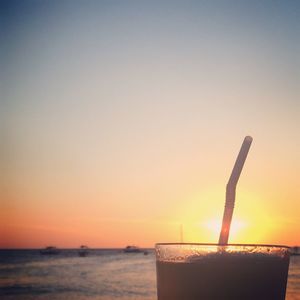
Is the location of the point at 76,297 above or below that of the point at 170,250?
below

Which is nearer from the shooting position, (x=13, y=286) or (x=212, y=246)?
(x=212, y=246)

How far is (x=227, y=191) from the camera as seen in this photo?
4.94 feet

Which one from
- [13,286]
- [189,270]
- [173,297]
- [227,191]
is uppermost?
[227,191]

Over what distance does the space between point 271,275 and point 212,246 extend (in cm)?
28

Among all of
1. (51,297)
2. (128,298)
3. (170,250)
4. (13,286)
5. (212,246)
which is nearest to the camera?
(212,246)

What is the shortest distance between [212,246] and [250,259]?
0.17 metres

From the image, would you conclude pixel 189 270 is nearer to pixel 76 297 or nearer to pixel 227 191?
pixel 227 191

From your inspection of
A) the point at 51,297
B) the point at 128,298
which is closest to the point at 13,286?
the point at 51,297

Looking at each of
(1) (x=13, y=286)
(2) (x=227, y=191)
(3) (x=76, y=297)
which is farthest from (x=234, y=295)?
(1) (x=13, y=286)

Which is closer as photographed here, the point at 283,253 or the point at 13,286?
the point at 283,253

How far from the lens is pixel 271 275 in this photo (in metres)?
1.52

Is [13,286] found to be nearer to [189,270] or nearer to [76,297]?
[76,297]

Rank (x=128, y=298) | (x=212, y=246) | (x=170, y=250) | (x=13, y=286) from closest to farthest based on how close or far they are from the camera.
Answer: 1. (x=212, y=246)
2. (x=170, y=250)
3. (x=128, y=298)
4. (x=13, y=286)

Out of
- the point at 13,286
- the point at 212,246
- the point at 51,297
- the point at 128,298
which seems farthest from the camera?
the point at 13,286
